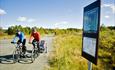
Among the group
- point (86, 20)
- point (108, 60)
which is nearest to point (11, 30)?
point (108, 60)

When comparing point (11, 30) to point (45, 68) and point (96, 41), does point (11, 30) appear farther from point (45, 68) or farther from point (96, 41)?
point (96, 41)

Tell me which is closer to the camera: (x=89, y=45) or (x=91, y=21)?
(x=91, y=21)

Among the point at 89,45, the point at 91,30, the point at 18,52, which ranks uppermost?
the point at 91,30

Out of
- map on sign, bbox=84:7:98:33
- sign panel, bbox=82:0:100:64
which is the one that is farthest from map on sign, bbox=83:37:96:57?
map on sign, bbox=84:7:98:33

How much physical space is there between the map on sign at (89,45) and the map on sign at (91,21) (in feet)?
0.74

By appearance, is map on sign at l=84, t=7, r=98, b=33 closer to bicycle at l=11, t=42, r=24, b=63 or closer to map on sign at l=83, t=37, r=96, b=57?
map on sign at l=83, t=37, r=96, b=57

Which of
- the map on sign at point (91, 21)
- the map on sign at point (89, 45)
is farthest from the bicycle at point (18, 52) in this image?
the map on sign at point (91, 21)

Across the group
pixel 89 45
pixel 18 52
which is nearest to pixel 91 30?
pixel 89 45

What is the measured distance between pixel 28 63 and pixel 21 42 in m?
1.51

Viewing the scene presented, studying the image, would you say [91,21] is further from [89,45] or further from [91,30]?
[89,45]

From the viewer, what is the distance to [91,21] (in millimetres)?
5176

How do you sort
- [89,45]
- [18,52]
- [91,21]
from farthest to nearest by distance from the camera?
[18,52], [89,45], [91,21]

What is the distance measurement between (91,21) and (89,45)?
0.62 metres

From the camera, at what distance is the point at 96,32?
15.5ft
